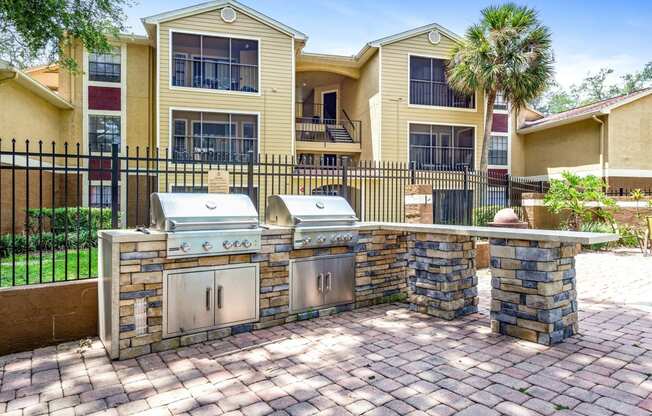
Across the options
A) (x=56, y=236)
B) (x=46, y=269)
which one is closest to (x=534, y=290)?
(x=46, y=269)

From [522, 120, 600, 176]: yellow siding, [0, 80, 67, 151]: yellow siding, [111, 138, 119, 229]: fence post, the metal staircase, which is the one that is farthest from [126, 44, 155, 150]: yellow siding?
[522, 120, 600, 176]: yellow siding

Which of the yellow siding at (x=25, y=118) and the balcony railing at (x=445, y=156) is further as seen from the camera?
the balcony railing at (x=445, y=156)

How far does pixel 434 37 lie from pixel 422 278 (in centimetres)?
1403

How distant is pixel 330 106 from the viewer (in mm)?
20016

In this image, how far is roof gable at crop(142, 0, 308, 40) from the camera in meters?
13.4

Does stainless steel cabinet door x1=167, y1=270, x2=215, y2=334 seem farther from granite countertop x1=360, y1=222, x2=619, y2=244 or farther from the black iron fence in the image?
granite countertop x1=360, y1=222, x2=619, y2=244

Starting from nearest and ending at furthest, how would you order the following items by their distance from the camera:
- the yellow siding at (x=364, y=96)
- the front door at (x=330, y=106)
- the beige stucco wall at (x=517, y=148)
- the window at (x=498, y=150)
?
the yellow siding at (x=364, y=96)
the window at (x=498, y=150)
the beige stucco wall at (x=517, y=148)
the front door at (x=330, y=106)

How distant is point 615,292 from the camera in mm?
6207

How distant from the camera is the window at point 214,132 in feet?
46.5

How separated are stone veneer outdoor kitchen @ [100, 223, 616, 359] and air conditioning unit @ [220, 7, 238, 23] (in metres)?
11.8

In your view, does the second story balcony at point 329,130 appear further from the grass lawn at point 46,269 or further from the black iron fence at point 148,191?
the grass lawn at point 46,269

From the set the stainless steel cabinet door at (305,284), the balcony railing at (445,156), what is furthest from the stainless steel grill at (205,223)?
the balcony railing at (445,156)

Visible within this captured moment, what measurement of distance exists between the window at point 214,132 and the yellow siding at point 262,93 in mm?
317

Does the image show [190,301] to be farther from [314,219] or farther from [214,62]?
[214,62]
